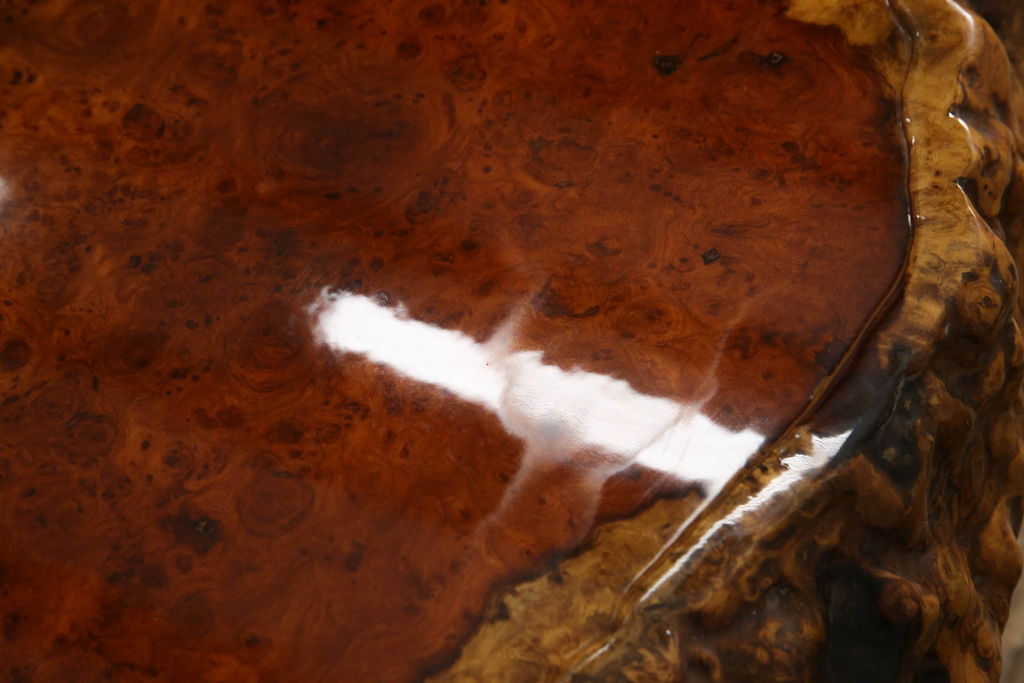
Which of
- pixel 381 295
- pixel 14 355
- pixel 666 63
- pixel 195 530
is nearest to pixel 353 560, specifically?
pixel 195 530

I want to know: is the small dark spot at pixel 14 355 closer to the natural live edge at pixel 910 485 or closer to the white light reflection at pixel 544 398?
the white light reflection at pixel 544 398

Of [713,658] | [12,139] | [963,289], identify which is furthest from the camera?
[12,139]

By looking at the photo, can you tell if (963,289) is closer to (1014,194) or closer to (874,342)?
(874,342)

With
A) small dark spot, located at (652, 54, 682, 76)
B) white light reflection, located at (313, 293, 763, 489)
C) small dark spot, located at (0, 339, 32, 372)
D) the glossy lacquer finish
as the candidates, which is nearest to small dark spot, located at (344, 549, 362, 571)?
the glossy lacquer finish

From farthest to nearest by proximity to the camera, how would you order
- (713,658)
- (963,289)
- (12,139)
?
1. (12,139)
2. (963,289)
3. (713,658)

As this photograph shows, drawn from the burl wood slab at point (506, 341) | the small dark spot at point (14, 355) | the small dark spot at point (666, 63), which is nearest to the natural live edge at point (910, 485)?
the burl wood slab at point (506, 341)

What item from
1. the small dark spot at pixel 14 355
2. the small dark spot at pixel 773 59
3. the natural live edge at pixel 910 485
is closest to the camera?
the natural live edge at pixel 910 485

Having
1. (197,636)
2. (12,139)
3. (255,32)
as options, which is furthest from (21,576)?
(255,32)

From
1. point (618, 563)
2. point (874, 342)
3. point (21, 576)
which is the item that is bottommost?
point (21, 576)
